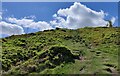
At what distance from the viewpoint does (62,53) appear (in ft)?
112

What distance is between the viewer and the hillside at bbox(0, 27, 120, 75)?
99.8ft

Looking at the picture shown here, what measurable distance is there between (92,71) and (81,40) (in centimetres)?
1697

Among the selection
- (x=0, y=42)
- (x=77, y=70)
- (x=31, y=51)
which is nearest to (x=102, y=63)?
(x=77, y=70)

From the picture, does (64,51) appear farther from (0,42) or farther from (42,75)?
(0,42)

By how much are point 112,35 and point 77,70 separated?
725 inches

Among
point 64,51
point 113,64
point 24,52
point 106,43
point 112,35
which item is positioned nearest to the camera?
point 113,64

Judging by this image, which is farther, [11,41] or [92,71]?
[11,41]

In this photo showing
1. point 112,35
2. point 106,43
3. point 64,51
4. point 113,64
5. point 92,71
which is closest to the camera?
point 92,71

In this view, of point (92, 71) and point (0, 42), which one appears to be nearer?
point (92, 71)

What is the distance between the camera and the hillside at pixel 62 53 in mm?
30422

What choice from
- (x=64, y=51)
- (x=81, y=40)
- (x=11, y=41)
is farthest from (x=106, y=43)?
(x=11, y=41)

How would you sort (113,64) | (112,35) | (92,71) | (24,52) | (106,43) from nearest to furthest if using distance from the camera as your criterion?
(92,71) → (113,64) → (24,52) → (106,43) → (112,35)

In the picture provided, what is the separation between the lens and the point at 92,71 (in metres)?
28.3

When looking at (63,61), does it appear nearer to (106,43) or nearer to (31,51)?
(31,51)
